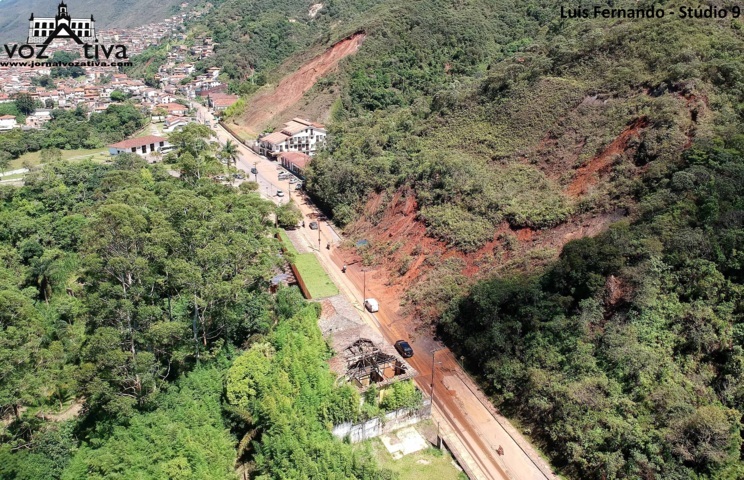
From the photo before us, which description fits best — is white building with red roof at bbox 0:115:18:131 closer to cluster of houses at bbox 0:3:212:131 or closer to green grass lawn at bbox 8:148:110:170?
cluster of houses at bbox 0:3:212:131

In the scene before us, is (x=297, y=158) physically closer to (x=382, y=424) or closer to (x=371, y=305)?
(x=371, y=305)

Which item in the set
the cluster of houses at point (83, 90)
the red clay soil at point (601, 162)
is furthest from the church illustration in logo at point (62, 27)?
the red clay soil at point (601, 162)

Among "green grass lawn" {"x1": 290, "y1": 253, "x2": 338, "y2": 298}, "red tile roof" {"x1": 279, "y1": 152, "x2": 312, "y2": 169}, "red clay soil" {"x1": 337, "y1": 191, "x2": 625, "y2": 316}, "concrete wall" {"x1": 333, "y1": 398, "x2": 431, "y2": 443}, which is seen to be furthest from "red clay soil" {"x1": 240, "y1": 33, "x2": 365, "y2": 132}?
"concrete wall" {"x1": 333, "y1": 398, "x2": 431, "y2": 443}

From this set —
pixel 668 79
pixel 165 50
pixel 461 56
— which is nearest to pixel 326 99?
pixel 461 56

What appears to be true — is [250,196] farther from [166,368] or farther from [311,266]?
[166,368]

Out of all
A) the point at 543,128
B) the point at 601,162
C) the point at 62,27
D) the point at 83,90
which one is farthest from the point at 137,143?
the point at 83,90

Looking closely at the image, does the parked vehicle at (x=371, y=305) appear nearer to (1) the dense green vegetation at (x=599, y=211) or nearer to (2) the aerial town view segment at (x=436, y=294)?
(2) the aerial town view segment at (x=436, y=294)
